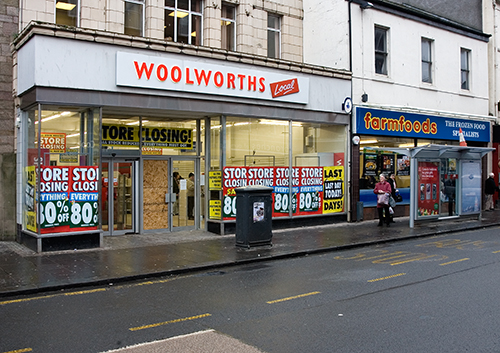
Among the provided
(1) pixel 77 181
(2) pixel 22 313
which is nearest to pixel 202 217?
(1) pixel 77 181

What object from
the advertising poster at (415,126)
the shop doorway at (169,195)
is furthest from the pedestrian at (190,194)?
the advertising poster at (415,126)

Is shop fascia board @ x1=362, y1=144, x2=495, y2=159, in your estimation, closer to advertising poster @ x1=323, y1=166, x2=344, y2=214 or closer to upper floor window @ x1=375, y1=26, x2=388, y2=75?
advertising poster @ x1=323, y1=166, x2=344, y2=214

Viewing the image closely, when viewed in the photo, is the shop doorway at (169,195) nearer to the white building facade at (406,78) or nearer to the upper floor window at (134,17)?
the upper floor window at (134,17)

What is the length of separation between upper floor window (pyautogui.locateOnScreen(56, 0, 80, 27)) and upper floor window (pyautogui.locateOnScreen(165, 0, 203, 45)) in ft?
8.66

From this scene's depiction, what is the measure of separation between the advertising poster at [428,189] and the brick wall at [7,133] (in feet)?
41.1

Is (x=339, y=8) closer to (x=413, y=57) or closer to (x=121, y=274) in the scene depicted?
(x=413, y=57)

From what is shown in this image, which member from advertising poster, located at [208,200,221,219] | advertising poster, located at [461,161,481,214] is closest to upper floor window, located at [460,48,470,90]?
advertising poster, located at [461,161,481,214]

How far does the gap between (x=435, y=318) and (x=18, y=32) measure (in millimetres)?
12131

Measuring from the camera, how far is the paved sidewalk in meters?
8.95

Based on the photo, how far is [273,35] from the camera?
17391 millimetres

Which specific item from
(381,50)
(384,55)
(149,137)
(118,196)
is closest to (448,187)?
(384,55)

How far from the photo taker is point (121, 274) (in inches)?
362

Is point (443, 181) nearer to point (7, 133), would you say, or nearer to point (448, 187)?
point (448, 187)

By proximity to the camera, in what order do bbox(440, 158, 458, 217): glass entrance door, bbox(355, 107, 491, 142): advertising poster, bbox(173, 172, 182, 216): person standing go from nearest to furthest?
bbox(173, 172, 182, 216): person standing
bbox(440, 158, 458, 217): glass entrance door
bbox(355, 107, 491, 142): advertising poster
